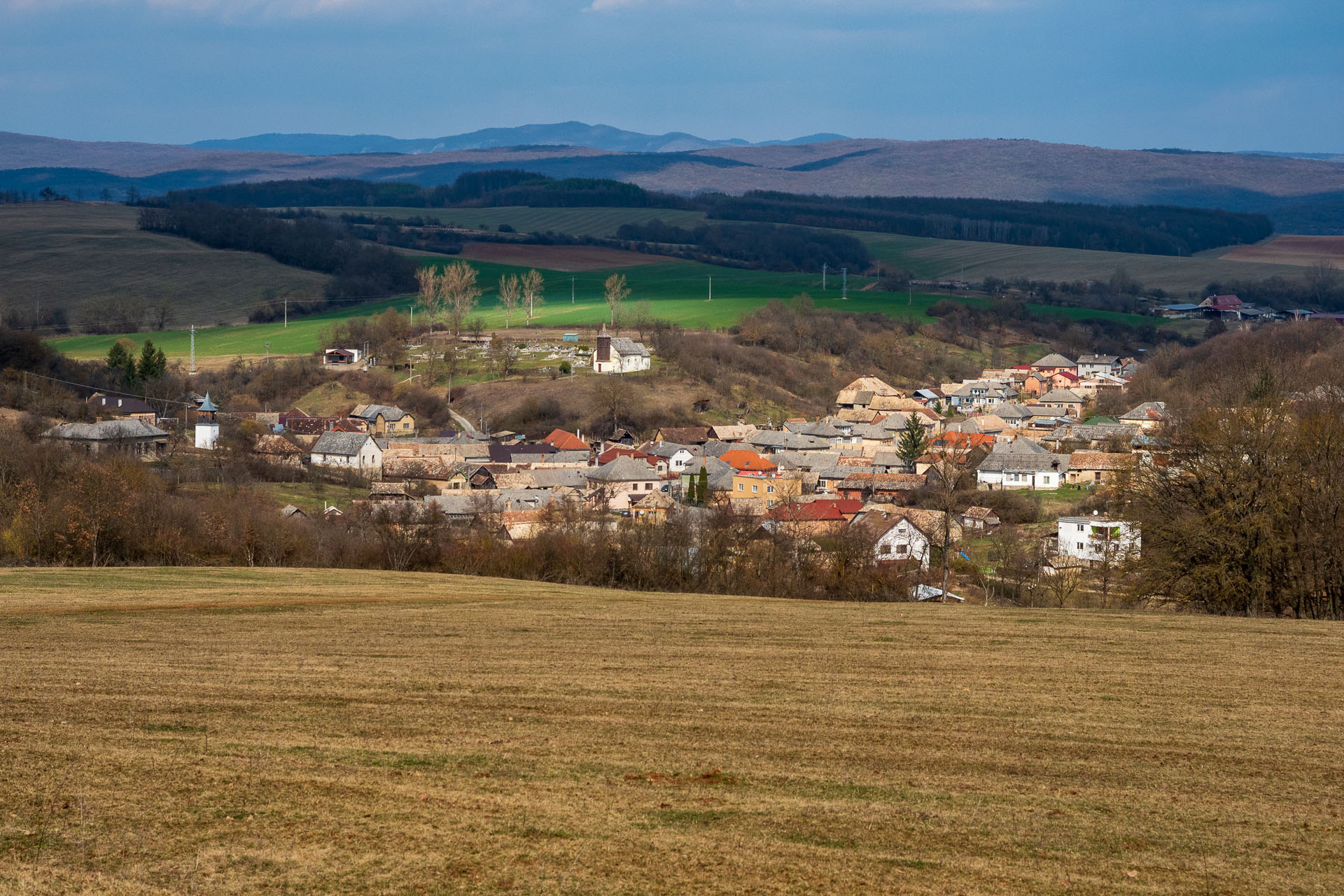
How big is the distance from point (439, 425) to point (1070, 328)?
60.3 metres

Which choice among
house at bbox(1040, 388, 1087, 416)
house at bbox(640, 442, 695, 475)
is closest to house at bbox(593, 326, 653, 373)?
Answer: house at bbox(640, 442, 695, 475)

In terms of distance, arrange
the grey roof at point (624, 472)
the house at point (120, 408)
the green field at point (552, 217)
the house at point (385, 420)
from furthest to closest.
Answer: the green field at point (552, 217) → the house at point (385, 420) → the house at point (120, 408) → the grey roof at point (624, 472)

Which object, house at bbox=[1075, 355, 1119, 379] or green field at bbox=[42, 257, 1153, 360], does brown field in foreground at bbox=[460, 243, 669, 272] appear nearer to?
green field at bbox=[42, 257, 1153, 360]

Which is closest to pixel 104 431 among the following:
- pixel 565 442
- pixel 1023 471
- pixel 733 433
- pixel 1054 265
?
pixel 565 442

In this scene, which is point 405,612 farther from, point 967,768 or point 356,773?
point 967,768

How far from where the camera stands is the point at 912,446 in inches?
2564

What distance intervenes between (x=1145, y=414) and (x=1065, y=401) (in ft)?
36.1

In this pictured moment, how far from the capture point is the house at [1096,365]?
3861 inches

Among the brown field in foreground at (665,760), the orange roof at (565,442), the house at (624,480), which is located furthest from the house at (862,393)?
the brown field in foreground at (665,760)

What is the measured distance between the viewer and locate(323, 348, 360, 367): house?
88375 millimetres

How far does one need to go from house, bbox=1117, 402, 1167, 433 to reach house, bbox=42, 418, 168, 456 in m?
50.5

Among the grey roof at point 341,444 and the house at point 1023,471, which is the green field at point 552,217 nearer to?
the grey roof at point 341,444

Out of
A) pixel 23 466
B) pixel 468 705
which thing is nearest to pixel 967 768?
pixel 468 705

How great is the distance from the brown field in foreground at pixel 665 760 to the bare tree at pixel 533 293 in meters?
89.5
